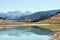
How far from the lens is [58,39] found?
17281 mm

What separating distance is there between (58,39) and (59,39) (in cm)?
12

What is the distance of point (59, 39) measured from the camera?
1720 cm
